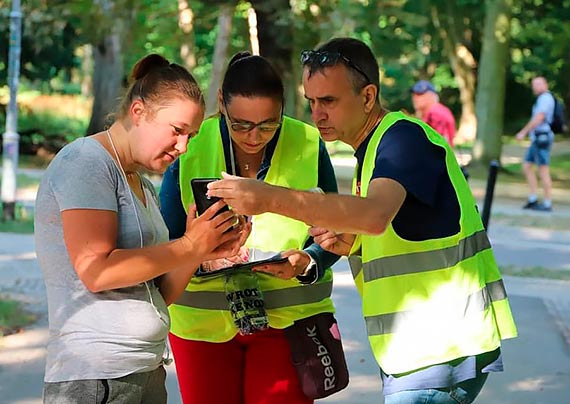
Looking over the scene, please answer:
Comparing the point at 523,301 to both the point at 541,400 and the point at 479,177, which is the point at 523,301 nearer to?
the point at 541,400

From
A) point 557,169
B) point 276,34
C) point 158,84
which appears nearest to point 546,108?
point 276,34

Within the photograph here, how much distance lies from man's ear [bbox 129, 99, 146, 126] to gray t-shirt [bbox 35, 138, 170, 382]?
124 millimetres

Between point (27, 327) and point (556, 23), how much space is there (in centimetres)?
2328

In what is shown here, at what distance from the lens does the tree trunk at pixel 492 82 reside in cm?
2192

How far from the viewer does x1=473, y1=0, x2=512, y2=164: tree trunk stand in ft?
71.9

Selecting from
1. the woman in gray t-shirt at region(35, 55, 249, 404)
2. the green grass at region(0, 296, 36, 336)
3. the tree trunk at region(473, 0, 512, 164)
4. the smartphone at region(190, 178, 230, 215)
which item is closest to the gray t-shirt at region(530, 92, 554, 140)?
the tree trunk at region(473, 0, 512, 164)

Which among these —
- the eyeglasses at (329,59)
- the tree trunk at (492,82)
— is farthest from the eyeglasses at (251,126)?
the tree trunk at (492,82)

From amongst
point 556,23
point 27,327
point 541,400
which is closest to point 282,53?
point 27,327

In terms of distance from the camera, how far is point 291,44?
484 inches

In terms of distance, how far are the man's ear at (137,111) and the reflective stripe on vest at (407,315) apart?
0.88 meters

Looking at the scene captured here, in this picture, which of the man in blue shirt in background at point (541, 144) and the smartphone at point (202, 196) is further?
the man in blue shirt in background at point (541, 144)

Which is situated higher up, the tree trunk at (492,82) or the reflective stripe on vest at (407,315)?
the reflective stripe on vest at (407,315)

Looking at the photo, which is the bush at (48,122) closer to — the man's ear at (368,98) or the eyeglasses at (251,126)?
the eyeglasses at (251,126)

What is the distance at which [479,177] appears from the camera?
69.8 feet
